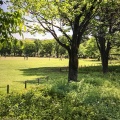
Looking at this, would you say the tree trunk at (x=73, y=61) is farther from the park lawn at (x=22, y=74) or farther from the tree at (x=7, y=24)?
the tree at (x=7, y=24)

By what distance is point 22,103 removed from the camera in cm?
1303

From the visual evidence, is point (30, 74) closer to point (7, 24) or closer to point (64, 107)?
point (64, 107)

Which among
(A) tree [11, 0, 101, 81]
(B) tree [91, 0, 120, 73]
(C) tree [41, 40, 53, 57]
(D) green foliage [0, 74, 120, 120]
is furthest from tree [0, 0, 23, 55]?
(C) tree [41, 40, 53, 57]

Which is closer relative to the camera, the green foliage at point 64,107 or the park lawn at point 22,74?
the green foliage at point 64,107

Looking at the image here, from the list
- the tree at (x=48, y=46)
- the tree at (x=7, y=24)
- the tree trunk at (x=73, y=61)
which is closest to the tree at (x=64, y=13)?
the tree trunk at (x=73, y=61)

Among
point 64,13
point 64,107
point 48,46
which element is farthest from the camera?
point 48,46

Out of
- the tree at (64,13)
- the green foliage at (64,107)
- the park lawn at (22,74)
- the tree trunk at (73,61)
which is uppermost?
the tree at (64,13)

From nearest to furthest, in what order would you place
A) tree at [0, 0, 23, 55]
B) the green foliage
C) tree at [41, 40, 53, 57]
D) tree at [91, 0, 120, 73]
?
tree at [0, 0, 23, 55], the green foliage, tree at [91, 0, 120, 73], tree at [41, 40, 53, 57]

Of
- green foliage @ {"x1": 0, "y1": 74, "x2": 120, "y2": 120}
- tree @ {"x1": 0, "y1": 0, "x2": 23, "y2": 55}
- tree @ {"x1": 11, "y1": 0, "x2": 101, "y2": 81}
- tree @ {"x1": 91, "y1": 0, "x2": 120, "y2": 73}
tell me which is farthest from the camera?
tree @ {"x1": 91, "y1": 0, "x2": 120, "y2": 73}

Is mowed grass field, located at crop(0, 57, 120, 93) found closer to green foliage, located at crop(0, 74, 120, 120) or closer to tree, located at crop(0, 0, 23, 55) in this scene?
green foliage, located at crop(0, 74, 120, 120)

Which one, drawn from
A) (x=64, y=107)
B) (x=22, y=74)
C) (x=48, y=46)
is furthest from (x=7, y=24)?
(x=48, y=46)

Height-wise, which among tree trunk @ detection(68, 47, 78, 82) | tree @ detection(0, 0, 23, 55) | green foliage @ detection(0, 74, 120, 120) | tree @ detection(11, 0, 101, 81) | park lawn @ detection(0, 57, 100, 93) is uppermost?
tree @ detection(11, 0, 101, 81)

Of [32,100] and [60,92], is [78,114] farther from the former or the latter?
[60,92]

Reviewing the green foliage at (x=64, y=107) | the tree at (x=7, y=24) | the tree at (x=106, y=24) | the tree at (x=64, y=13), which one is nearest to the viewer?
the tree at (x=7, y=24)
